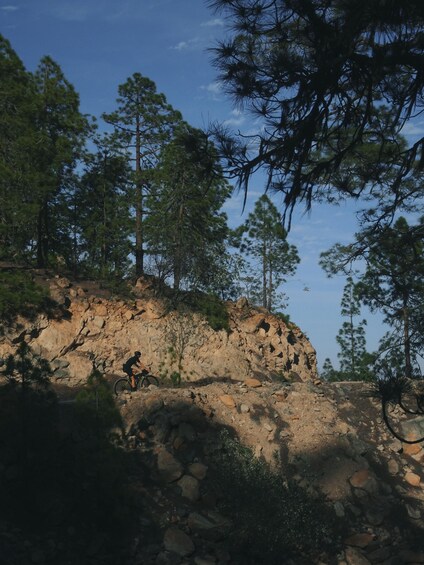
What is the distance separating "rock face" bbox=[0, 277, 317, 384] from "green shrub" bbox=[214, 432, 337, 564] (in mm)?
8695

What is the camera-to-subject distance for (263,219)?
119ft

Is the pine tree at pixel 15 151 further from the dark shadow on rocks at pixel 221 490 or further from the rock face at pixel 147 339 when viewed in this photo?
the dark shadow on rocks at pixel 221 490

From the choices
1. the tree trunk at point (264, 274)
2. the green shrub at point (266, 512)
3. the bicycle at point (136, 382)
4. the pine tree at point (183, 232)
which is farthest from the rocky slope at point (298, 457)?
the tree trunk at point (264, 274)

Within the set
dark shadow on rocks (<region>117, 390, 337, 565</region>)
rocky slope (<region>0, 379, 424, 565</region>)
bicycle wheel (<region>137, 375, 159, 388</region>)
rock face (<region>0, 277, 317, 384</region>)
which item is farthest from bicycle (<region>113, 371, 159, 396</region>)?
rock face (<region>0, 277, 317, 384</region>)

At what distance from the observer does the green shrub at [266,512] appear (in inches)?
460

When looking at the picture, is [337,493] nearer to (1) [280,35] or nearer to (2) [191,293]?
(1) [280,35]

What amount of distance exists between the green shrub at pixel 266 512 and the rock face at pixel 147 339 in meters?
8.69

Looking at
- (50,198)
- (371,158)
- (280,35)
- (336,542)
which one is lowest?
(336,542)

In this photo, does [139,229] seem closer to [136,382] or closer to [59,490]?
[136,382]

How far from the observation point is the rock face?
74.5 feet

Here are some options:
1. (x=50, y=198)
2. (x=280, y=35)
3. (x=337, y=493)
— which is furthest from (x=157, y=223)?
(x=280, y=35)

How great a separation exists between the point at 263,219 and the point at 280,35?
29249 mm

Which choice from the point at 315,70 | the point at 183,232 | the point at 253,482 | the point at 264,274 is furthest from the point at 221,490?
the point at 264,274

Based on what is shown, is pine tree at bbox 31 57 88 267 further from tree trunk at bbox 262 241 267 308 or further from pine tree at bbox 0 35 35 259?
tree trunk at bbox 262 241 267 308
